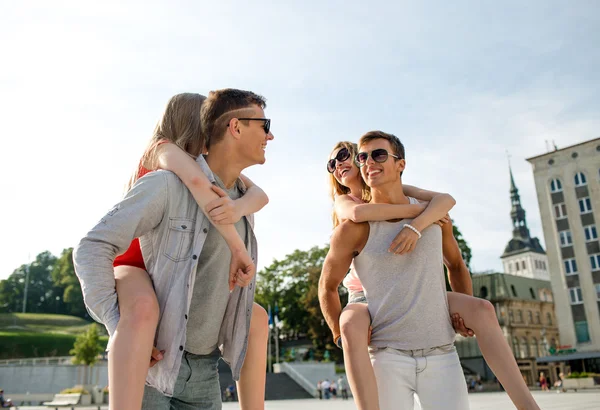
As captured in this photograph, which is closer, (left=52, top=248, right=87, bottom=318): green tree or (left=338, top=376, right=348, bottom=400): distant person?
(left=338, top=376, right=348, bottom=400): distant person

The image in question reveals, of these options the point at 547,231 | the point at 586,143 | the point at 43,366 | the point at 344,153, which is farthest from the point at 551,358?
the point at 344,153

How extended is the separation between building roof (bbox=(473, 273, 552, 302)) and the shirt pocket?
68.6 metres

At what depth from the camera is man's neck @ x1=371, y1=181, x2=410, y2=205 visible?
339 cm

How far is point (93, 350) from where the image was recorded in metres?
39.2

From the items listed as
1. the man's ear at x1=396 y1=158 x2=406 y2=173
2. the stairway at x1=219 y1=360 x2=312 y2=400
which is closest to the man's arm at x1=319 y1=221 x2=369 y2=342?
the man's ear at x1=396 y1=158 x2=406 y2=173

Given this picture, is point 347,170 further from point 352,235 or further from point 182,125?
point 182,125

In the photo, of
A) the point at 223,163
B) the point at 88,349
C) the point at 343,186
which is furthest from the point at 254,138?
the point at 88,349

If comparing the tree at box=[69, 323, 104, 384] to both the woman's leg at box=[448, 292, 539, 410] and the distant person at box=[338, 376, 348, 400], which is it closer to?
the distant person at box=[338, 376, 348, 400]

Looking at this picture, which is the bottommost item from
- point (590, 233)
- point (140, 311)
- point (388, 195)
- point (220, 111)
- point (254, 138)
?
point (140, 311)

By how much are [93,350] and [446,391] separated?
4074 cm

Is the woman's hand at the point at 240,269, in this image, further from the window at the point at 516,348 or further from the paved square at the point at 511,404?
the window at the point at 516,348

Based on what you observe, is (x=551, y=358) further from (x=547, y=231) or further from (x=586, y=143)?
(x=586, y=143)

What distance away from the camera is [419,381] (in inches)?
115

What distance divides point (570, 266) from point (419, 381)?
5639 centimetres
